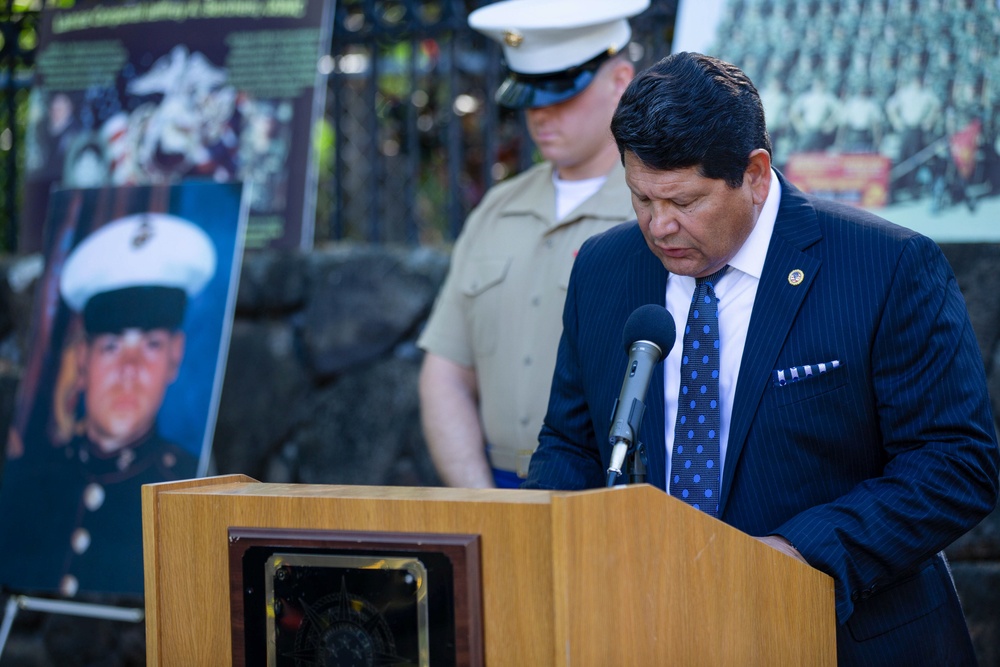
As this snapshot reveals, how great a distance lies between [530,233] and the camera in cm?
326

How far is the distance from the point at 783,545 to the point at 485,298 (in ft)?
5.03

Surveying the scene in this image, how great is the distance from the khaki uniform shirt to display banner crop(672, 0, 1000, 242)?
0.95 metres

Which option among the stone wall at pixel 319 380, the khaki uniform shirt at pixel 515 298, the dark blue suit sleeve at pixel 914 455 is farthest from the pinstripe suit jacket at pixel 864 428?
the stone wall at pixel 319 380

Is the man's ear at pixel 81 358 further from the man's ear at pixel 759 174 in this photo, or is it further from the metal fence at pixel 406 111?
the man's ear at pixel 759 174

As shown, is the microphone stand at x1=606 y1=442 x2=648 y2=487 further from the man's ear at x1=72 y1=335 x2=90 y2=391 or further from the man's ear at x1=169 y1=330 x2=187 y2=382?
the man's ear at x1=72 y1=335 x2=90 y2=391

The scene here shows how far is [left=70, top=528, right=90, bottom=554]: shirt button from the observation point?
367 centimetres

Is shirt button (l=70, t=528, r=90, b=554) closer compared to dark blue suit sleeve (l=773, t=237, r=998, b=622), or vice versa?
dark blue suit sleeve (l=773, t=237, r=998, b=622)

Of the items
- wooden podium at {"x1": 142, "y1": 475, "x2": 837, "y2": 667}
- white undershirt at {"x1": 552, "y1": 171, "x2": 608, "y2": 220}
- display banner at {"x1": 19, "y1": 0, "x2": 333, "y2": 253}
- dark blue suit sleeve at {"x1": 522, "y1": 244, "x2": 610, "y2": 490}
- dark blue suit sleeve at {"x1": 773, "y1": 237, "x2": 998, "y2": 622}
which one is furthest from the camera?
display banner at {"x1": 19, "y1": 0, "x2": 333, "y2": 253}

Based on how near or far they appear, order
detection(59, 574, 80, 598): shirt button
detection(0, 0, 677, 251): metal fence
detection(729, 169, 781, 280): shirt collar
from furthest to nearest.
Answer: detection(0, 0, 677, 251): metal fence
detection(59, 574, 80, 598): shirt button
detection(729, 169, 781, 280): shirt collar

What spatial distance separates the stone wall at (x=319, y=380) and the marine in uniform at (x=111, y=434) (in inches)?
31.0

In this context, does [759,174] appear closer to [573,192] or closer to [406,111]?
[573,192]

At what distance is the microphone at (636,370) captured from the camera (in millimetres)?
1686

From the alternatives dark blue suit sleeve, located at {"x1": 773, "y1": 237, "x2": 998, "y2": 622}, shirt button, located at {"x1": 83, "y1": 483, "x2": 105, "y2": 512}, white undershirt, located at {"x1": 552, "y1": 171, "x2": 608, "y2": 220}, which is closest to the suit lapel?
dark blue suit sleeve, located at {"x1": 773, "y1": 237, "x2": 998, "y2": 622}

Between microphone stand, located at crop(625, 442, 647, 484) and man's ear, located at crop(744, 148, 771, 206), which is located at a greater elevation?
man's ear, located at crop(744, 148, 771, 206)
